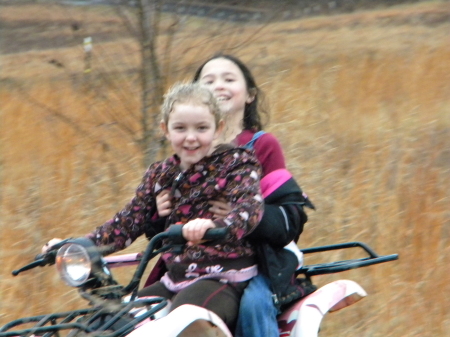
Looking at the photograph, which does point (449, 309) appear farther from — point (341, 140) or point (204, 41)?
point (341, 140)

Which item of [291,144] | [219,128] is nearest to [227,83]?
[219,128]

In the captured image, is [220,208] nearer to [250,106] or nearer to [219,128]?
[219,128]

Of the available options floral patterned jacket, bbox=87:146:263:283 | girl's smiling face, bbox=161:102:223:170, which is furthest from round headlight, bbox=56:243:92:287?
girl's smiling face, bbox=161:102:223:170

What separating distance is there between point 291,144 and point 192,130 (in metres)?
5.22

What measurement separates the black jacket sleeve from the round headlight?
2.41 ft

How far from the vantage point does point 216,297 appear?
306 centimetres

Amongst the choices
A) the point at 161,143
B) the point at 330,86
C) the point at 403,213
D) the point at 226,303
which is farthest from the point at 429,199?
the point at 226,303

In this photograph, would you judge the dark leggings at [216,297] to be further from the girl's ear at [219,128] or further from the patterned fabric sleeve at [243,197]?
the girl's ear at [219,128]

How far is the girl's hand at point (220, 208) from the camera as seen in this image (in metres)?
3.11

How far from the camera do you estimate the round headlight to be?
9.17ft

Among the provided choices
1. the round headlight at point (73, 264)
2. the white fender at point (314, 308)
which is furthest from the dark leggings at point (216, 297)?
the round headlight at point (73, 264)

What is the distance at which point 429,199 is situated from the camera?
269 inches

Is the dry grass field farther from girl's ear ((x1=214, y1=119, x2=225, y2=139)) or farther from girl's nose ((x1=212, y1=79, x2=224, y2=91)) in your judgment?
girl's ear ((x1=214, y1=119, x2=225, y2=139))

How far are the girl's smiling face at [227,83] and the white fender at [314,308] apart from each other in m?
0.93
